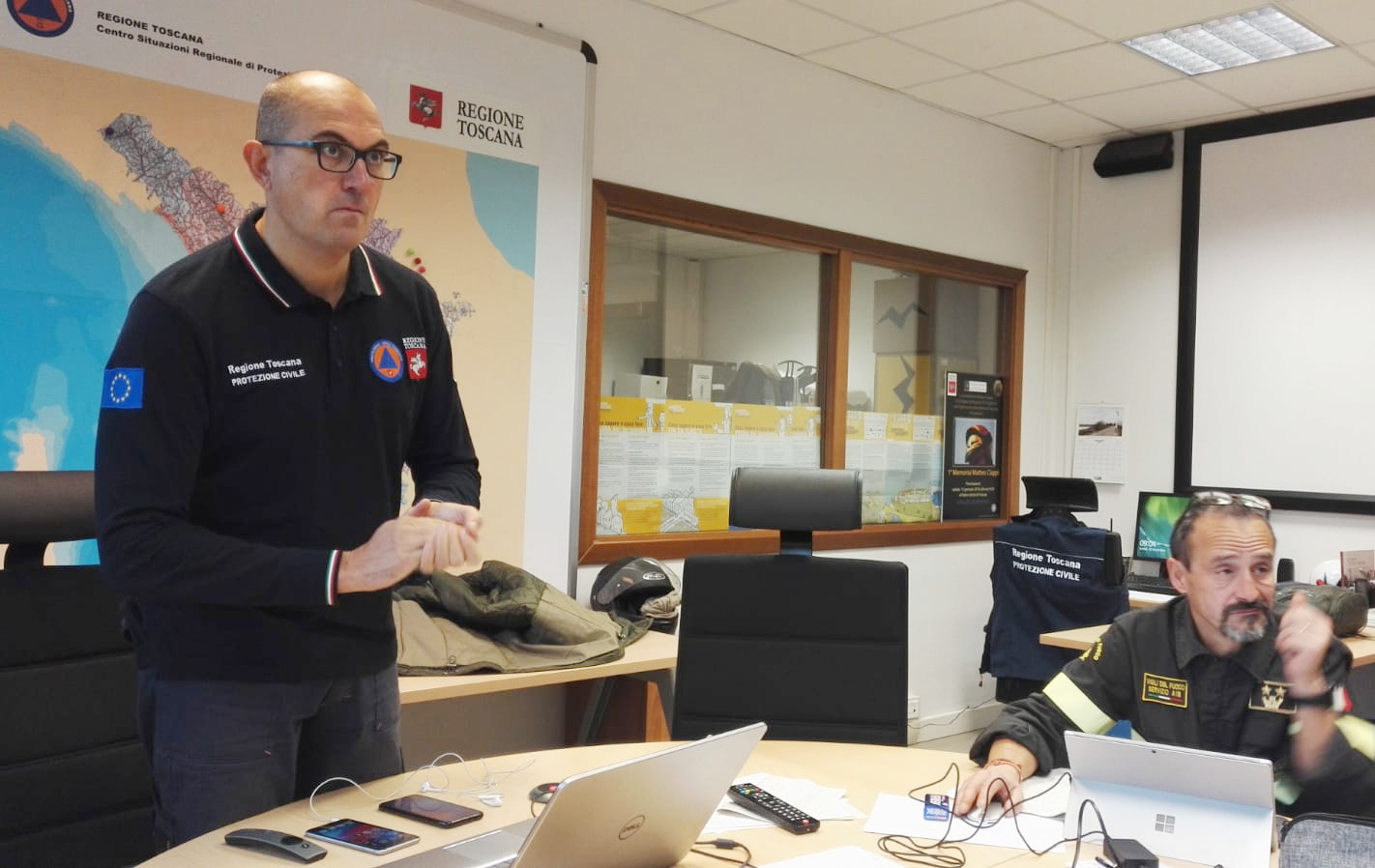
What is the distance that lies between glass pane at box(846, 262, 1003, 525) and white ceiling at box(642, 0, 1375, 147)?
889mm

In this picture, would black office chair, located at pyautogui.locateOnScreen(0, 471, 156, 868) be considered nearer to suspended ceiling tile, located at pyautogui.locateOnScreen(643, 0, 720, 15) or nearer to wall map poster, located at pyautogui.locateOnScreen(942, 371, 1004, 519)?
suspended ceiling tile, located at pyautogui.locateOnScreen(643, 0, 720, 15)

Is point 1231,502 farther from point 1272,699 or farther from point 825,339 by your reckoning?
point 825,339

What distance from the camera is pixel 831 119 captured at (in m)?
5.04

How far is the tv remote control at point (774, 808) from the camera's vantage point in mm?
1774

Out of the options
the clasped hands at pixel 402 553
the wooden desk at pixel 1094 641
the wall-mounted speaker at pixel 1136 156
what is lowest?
the wooden desk at pixel 1094 641

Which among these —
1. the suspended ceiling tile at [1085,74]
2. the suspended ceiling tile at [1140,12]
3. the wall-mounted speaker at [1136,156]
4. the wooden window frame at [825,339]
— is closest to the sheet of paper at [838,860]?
the wooden window frame at [825,339]

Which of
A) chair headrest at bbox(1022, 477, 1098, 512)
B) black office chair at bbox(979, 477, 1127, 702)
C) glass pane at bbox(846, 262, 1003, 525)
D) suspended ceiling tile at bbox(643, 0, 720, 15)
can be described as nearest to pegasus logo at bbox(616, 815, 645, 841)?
black office chair at bbox(979, 477, 1127, 702)

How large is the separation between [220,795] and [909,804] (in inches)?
42.8

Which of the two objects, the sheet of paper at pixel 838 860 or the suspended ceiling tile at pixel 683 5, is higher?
the suspended ceiling tile at pixel 683 5

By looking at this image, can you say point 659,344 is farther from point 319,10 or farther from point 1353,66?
point 1353,66

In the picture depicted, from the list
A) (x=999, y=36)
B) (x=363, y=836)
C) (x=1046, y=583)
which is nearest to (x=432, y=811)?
(x=363, y=836)

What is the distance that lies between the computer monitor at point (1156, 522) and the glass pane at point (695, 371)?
5.56 ft

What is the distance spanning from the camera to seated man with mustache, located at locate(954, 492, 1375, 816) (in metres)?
1.94

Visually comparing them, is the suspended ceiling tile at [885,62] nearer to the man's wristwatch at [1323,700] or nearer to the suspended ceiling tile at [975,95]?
the suspended ceiling tile at [975,95]
